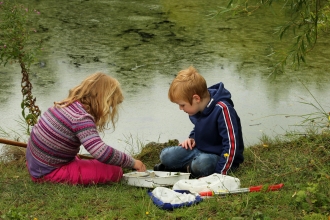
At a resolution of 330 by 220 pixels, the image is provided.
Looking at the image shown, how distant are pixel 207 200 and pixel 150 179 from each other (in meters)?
0.44

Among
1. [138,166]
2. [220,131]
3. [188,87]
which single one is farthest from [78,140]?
[220,131]

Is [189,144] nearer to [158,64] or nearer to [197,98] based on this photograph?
[197,98]

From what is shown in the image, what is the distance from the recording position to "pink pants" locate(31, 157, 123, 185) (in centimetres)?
251

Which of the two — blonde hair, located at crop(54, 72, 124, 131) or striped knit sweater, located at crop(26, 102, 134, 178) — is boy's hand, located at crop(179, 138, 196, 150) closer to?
striped knit sweater, located at crop(26, 102, 134, 178)

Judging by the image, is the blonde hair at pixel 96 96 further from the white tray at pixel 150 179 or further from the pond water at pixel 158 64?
the pond water at pixel 158 64

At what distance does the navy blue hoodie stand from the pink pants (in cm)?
47

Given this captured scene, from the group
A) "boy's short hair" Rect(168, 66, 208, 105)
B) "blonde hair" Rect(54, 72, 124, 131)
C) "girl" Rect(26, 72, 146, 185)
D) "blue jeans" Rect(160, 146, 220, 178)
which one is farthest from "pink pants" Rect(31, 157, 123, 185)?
"boy's short hair" Rect(168, 66, 208, 105)

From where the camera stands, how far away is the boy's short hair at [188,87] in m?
2.63

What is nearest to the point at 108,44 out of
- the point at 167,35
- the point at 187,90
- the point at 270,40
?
the point at 167,35

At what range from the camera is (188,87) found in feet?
8.61

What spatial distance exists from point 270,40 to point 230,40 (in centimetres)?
41

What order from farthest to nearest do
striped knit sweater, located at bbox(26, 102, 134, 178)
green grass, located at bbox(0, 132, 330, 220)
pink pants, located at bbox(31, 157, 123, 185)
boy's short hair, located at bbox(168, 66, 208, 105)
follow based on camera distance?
boy's short hair, located at bbox(168, 66, 208, 105) < pink pants, located at bbox(31, 157, 123, 185) < striped knit sweater, located at bbox(26, 102, 134, 178) < green grass, located at bbox(0, 132, 330, 220)

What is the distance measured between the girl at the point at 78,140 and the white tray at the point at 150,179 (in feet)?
0.17

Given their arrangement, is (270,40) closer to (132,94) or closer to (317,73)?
(317,73)
